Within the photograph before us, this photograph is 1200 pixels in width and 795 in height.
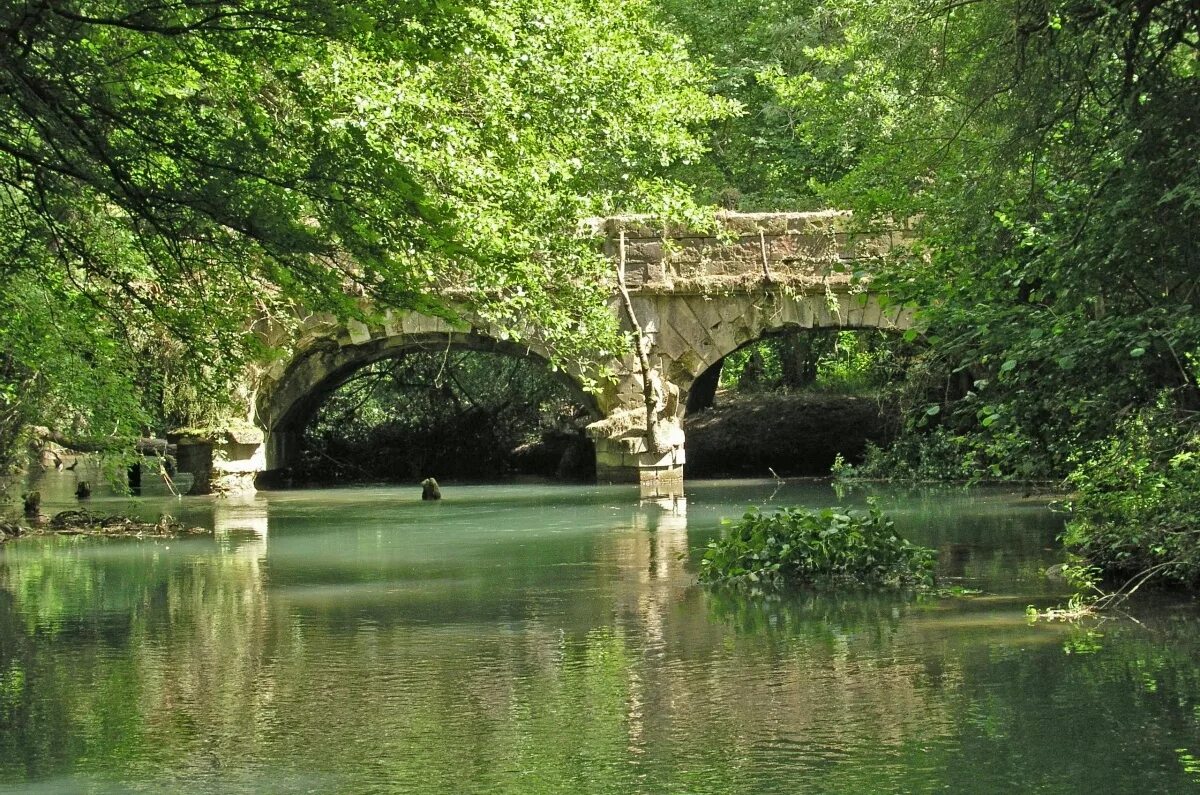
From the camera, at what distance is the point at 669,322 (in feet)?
78.6

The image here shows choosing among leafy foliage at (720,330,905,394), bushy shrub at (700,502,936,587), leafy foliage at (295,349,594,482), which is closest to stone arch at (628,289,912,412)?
leafy foliage at (295,349,594,482)

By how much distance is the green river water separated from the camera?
6.41 meters

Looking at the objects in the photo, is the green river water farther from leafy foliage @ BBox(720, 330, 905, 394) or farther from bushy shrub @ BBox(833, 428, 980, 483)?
leafy foliage @ BBox(720, 330, 905, 394)

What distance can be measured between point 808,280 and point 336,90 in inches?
403

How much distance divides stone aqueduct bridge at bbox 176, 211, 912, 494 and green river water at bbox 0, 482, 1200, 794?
9.36m

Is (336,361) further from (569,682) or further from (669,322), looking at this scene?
(569,682)

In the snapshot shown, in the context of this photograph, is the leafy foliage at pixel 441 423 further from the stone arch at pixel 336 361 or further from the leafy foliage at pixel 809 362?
the leafy foliage at pixel 809 362

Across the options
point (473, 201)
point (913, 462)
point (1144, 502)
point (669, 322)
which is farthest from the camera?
point (913, 462)

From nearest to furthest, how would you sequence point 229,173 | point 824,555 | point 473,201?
point 229,173
point 824,555
point 473,201

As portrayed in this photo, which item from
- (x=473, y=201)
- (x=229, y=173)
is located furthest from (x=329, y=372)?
(x=229, y=173)

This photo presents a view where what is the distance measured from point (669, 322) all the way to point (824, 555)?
40.7ft

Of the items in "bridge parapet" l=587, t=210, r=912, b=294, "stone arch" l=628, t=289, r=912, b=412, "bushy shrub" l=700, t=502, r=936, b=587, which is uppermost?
"bridge parapet" l=587, t=210, r=912, b=294

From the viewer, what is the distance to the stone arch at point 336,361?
24.6m

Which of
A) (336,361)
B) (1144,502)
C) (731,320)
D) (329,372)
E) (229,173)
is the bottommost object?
(1144,502)
